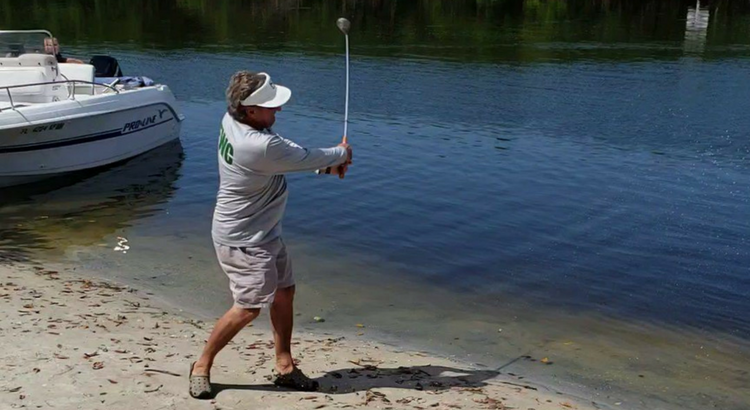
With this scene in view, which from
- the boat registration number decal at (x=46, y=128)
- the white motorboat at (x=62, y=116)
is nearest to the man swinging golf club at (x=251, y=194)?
the white motorboat at (x=62, y=116)

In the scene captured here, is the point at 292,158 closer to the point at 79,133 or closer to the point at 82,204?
the point at 82,204

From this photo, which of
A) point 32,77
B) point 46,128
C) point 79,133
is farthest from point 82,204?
point 32,77

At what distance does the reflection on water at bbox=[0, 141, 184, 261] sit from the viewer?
10.7 meters

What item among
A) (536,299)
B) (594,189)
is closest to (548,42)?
(594,189)

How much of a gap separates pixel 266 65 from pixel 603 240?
17.7 metres

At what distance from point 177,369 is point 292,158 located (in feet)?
5.39

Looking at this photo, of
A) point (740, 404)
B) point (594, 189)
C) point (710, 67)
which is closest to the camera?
point (740, 404)

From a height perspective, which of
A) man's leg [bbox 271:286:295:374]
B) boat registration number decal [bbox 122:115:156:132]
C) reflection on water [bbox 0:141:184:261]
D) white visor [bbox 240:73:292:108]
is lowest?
reflection on water [bbox 0:141:184:261]

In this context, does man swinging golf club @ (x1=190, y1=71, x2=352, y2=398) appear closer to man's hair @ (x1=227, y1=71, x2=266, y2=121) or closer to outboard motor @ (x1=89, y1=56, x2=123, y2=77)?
man's hair @ (x1=227, y1=71, x2=266, y2=121)

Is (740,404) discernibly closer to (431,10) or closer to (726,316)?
(726,316)

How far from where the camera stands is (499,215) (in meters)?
12.1

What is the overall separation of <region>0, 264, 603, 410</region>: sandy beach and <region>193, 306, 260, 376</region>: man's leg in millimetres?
170

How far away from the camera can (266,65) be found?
2703cm

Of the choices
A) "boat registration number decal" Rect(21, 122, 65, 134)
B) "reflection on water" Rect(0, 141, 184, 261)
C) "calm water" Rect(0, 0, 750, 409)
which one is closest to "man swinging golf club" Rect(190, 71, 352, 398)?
"calm water" Rect(0, 0, 750, 409)
